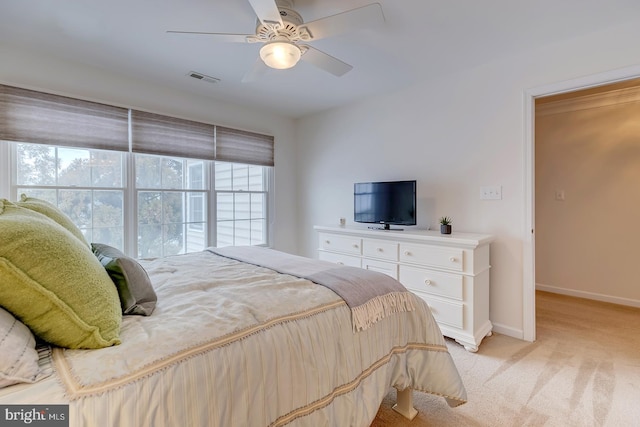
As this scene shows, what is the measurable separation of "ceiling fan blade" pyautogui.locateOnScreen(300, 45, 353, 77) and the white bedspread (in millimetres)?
1398

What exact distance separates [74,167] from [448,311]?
3538 mm

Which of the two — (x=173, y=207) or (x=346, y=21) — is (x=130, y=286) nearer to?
(x=346, y=21)

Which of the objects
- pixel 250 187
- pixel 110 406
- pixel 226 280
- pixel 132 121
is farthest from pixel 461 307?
pixel 132 121

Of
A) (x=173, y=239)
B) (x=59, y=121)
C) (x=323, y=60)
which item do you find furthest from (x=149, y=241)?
(x=323, y=60)

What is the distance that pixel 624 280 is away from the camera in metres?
3.39

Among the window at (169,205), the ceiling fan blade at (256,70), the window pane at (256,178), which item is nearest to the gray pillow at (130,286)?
the ceiling fan blade at (256,70)

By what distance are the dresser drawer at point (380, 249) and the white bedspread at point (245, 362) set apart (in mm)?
1190

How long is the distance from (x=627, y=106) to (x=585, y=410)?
3.42 metres

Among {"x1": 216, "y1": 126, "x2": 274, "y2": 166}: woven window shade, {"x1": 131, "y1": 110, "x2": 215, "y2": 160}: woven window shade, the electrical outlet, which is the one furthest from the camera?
{"x1": 216, "y1": 126, "x2": 274, "y2": 166}: woven window shade

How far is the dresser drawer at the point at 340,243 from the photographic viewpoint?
313cm

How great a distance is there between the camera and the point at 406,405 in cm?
166

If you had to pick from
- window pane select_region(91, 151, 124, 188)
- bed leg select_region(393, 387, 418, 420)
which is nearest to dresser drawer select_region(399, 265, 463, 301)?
bed leg select_region(393, 387, 418, 420)

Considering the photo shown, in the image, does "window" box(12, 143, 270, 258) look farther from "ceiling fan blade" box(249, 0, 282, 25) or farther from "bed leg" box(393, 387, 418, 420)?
"bed leg" box(393, 387, 418, 420)

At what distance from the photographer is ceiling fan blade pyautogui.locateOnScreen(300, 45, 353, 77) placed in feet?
6.22
